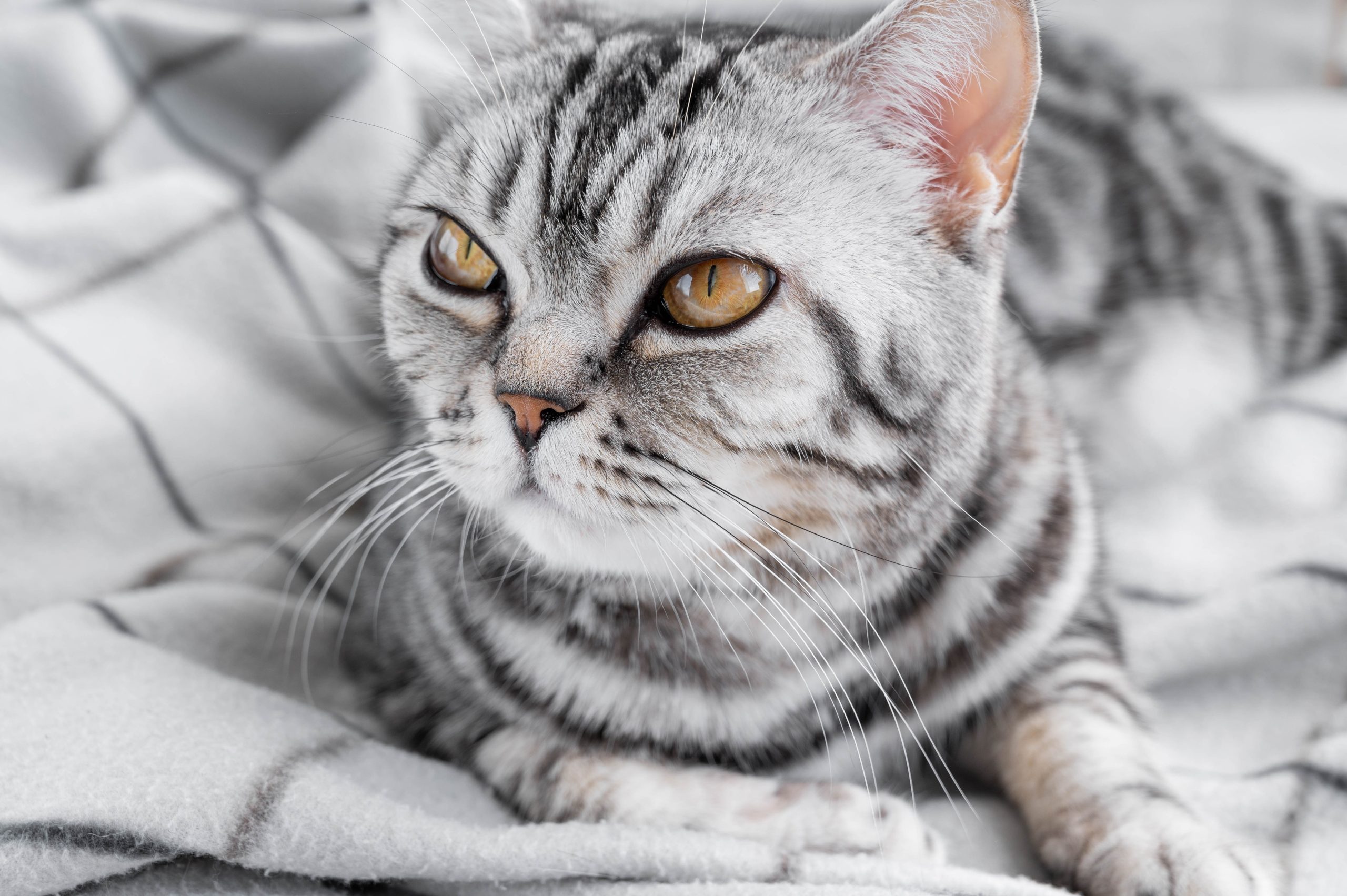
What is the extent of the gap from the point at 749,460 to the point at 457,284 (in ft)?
0.93

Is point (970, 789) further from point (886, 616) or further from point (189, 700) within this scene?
point (189, 700)

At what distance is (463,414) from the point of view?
29.1 inches

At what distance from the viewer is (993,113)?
735 millimetres

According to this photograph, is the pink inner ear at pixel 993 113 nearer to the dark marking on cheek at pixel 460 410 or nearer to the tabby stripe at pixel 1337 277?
the dark marking on cheek at pixel 460 410

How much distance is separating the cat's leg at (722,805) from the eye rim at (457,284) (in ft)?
1.26

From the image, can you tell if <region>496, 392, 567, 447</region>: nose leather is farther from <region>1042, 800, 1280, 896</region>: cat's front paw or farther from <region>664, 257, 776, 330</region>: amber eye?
<region>1042, 800, 1280, 896</region>: cat's front paw

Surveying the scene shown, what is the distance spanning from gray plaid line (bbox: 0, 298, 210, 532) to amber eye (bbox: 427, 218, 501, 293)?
49 centimetres

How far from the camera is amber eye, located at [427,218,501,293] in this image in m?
0.79

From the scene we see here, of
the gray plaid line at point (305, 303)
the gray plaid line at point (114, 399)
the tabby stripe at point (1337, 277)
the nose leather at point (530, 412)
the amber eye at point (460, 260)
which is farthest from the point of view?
the tabby stripe at point (1337, 277)

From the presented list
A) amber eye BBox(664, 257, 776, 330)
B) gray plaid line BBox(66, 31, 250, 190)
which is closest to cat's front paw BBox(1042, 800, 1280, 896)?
amber eye BBox(664, 257, 776, 330)

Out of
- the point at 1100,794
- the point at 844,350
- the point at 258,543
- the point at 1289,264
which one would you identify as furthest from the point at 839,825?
the point at 1289,264

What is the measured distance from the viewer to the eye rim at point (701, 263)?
0.70 m

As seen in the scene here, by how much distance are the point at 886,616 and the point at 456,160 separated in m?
0.51

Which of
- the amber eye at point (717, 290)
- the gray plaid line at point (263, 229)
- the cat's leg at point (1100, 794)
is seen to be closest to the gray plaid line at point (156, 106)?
the gray plaid line at point (263, 229)
